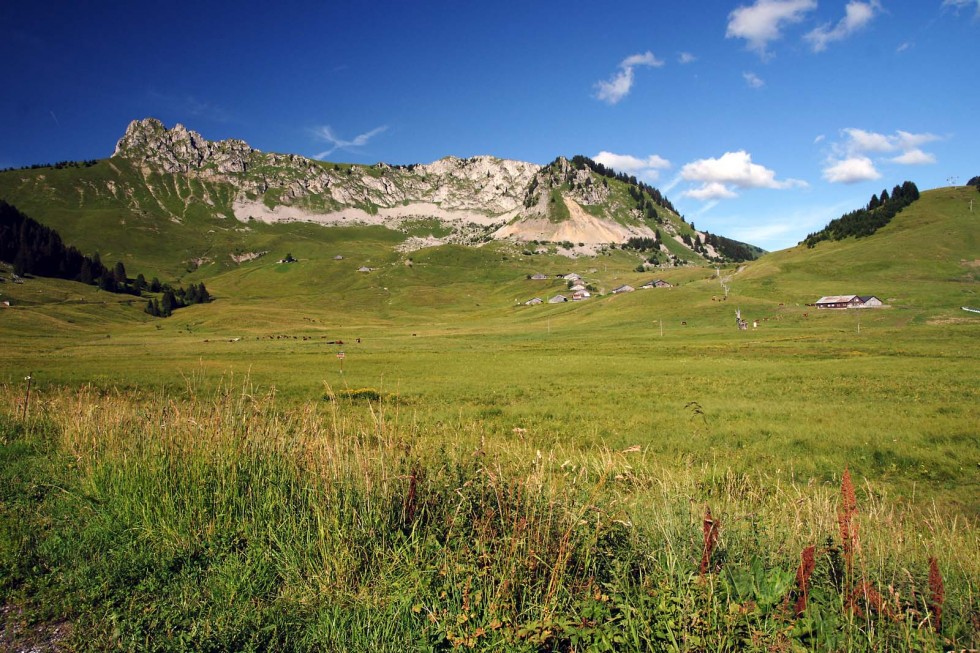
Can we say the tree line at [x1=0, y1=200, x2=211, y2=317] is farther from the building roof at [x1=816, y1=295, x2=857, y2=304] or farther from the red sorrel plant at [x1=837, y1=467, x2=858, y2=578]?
the building roof at [x1=816, y1=295, x2=857, y2=304]

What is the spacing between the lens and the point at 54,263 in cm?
16000

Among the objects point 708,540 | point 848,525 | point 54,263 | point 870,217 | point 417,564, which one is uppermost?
point 870,217

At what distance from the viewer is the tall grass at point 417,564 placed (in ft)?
14.4

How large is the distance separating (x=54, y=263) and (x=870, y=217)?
287 m

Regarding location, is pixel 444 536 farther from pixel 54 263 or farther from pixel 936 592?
pixel 54 263

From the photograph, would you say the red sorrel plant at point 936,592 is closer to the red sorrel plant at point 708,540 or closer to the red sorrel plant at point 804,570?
the red sorrel plant at point 804,570

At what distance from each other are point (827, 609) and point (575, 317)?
11940 cm

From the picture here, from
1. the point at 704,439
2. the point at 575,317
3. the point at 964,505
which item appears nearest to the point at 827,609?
the point at 964,505

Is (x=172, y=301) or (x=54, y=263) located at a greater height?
(x=54, y=263)

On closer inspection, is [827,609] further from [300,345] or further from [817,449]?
[300,345]

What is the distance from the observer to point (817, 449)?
1720cm

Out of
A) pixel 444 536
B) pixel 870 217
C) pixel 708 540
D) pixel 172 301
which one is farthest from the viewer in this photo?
pixel 870 217

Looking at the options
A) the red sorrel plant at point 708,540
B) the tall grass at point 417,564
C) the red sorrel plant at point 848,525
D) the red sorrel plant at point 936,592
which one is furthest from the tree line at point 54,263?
the red sorrel plant at point 936,592

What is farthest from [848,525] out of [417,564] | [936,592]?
[417,564]
